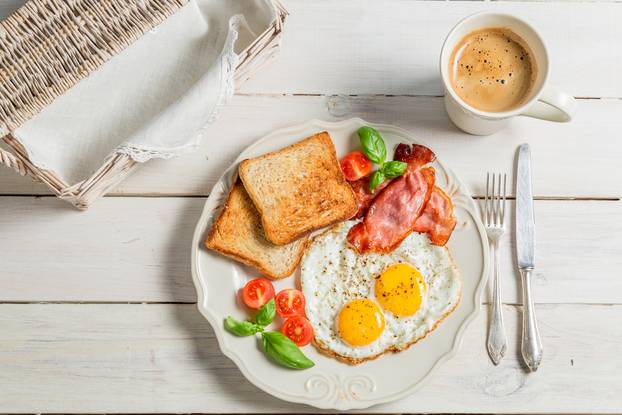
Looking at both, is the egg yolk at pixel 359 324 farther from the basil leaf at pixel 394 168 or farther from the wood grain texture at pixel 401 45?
the wood grain texture at pixel 401 45

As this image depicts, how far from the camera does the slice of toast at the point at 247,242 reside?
85.7 inches

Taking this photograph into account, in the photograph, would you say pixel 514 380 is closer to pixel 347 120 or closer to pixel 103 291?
pixel 347 120

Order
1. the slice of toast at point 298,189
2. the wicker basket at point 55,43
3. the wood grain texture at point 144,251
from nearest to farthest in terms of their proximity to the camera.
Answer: the wicker basket at point 55,43, the slice of toast at point 298,189, the wood grain texture at point 144,251

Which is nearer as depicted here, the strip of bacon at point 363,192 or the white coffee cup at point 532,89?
the white coffee cup at point 532,89

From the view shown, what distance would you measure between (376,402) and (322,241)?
60cm

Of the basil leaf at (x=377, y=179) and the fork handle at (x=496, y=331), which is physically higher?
the basil leaf at (x=377, y=179)

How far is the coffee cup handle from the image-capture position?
2.05 metres

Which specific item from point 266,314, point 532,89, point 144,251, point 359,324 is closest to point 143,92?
point 144,251

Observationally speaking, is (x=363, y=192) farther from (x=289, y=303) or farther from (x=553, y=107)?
(x=553, y=107)

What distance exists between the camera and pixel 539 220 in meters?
2.35

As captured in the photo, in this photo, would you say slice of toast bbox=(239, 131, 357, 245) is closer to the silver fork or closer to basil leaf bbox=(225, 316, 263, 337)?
basil leaf bbox=(225, 316, 263, 337)

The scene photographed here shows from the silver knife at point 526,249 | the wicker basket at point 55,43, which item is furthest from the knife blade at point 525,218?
the wicker basket at point 55,43

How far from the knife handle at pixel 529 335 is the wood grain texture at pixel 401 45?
0.82 m

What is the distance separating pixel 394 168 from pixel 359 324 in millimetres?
576
